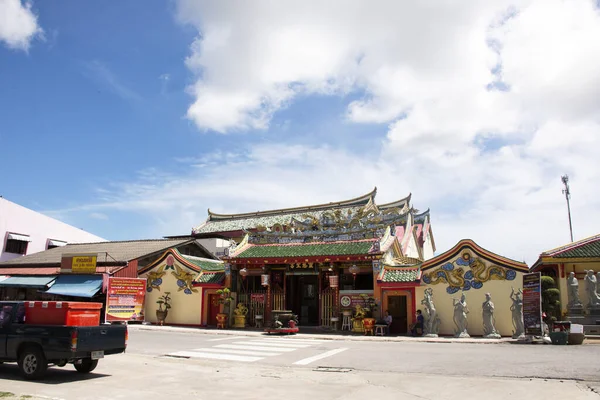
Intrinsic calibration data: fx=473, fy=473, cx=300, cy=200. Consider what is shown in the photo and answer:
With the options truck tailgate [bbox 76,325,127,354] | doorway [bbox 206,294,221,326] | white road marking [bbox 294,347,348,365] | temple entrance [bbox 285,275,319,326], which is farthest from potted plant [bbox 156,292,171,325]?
truck tailgate [bbox 76,325,127,354]

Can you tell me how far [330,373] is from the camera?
11664 millimetres

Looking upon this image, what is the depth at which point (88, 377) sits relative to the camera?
412 inches

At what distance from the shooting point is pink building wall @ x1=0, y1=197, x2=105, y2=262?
36500 millimetres

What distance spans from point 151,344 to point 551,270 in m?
19.4

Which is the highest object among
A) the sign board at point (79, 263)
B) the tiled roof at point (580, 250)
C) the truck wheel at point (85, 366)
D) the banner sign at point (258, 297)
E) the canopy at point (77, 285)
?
the tiled roof at point (580, 250)

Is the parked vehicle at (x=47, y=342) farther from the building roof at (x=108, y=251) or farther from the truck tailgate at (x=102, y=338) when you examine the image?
the building roof at (x=108, y=251)

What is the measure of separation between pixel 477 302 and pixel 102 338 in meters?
17.1

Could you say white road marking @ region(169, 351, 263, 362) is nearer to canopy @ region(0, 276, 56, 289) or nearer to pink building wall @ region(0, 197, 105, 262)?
canopy @ region(0, 276, 56, 289)

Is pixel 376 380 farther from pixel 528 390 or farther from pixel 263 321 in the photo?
pixel 263 321

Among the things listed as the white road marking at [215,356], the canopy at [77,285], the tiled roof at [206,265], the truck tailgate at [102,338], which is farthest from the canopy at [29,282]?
the truck tailgate at [102,338]

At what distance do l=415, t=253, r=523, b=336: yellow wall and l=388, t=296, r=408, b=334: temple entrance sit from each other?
3.70 feet

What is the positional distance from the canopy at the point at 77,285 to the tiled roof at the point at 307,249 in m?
8.41

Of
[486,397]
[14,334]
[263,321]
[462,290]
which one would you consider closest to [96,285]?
[263,321]

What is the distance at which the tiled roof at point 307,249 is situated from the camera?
25.3 meters
